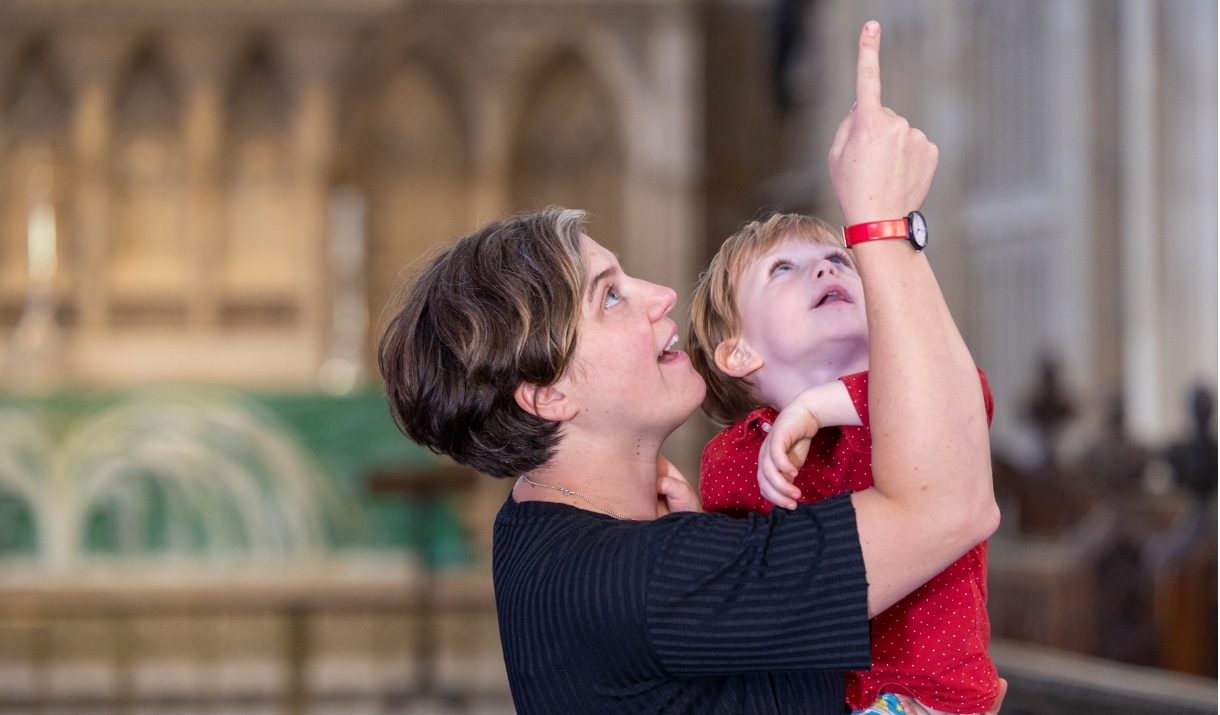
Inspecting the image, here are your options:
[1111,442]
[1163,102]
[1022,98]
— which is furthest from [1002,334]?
[1111,442]

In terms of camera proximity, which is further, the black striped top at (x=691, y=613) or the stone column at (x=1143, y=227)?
the stone column at (x=1143, y=227)

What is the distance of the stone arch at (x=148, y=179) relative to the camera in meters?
8.52

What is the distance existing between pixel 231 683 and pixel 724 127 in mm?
5286

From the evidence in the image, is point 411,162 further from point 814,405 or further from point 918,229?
point 918,229

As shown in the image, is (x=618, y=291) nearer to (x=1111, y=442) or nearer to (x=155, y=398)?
(x=1111, y=442)

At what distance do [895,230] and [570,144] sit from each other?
8220mm

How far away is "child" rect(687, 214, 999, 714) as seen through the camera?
955mm

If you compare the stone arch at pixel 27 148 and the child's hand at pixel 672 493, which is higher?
the stone arch at pixel 27 148

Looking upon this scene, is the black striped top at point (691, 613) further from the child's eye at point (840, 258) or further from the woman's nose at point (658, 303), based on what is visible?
the child's eye at point (840, 258)

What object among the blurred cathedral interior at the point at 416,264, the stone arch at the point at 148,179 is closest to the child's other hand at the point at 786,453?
the blurred cathedral interior at the point at 416,264

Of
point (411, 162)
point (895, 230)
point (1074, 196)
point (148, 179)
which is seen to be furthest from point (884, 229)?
point (148, 179)

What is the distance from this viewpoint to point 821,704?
36.8 inches

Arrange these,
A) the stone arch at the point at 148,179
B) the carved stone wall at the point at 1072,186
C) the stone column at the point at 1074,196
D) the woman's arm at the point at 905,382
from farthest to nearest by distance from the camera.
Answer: the stone arch at the point at 148,179, the stone column at the point at 1074,196, the carved stone wall at the point at 1072,186, the woman's arm at the point at 905,382

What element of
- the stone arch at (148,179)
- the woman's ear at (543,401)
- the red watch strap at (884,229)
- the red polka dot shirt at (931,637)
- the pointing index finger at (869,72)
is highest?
the stone arch at (148,179)
